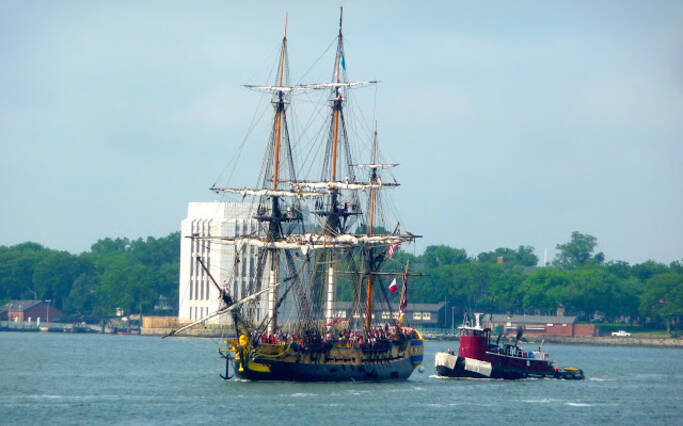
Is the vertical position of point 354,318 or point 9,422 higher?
point 354,318

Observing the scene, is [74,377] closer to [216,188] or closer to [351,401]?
[216,188]

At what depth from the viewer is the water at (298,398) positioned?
82.8 metres

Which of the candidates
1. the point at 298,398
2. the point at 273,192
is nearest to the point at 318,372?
the point at 298,398

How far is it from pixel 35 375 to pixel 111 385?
12.2 m

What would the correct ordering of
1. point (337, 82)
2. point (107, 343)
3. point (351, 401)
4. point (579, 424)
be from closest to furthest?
point (579, 424)
point (351, 401)
point (337, 82)
point (107, 343)

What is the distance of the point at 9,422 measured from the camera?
77.7m

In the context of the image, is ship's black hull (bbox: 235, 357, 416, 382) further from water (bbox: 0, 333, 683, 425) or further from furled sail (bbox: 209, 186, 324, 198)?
furled sail (bbox: 209, 186, 324, 198)

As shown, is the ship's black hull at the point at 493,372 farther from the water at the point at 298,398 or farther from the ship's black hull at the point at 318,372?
the ship's black hull at the point at 318,372

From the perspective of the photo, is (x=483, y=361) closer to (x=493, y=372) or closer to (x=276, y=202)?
(x=493, y=372)

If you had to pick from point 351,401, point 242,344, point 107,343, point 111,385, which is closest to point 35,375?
point 111,385

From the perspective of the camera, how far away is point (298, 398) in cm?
9194

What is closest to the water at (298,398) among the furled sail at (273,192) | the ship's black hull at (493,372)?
the ship's black hull at (493,372)

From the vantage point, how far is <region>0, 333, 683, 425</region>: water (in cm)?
8275

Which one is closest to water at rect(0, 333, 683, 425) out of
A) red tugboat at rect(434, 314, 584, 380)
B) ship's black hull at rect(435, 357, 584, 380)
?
ship's black hull at rect(435, 357, 584, 380)
